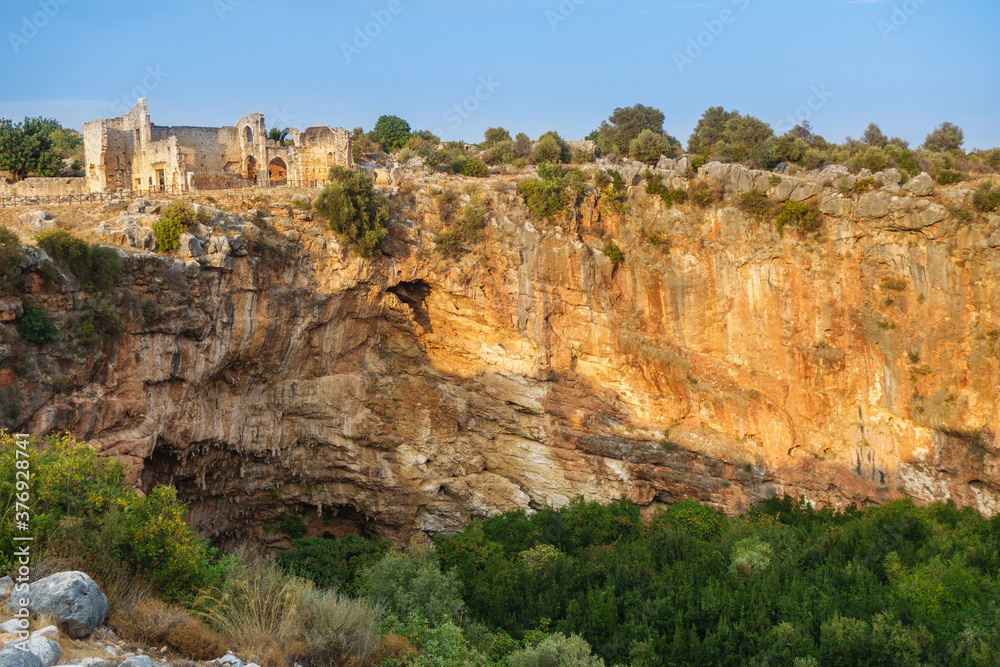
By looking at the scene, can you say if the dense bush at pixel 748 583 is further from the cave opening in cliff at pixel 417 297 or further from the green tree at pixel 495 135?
the green tree at pixel 495 135

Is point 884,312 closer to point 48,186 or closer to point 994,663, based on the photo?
point 994,663

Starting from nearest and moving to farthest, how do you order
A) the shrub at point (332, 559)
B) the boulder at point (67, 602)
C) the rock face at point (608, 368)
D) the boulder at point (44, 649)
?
the boulder at point (44, 649), the boulder at point (67, 602), the shrub at point (332, 559), the rock face at point (608, 368)

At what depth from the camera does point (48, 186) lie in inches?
1211

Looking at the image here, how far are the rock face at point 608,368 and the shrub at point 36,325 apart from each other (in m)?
5.95

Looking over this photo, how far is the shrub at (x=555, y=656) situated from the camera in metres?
14.3

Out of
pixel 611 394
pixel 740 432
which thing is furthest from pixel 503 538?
pixel 740 432

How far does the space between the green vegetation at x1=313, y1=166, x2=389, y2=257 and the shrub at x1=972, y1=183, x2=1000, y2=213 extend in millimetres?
20287

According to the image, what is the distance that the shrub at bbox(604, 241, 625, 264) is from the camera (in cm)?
2862

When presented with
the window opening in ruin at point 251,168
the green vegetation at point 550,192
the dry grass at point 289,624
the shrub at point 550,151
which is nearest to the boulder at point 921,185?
the green vegetation at point 550,192

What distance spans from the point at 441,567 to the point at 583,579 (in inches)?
181

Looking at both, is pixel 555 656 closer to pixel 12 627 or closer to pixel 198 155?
pixel 12 627

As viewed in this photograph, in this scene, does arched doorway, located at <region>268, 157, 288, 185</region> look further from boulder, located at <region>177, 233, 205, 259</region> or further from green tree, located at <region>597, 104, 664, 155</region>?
green tree, located at <region>597, 104, 664, 155</region>

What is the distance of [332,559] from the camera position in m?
23.6

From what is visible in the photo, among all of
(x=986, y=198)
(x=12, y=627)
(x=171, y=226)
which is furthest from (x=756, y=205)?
(x=12, y=627)
